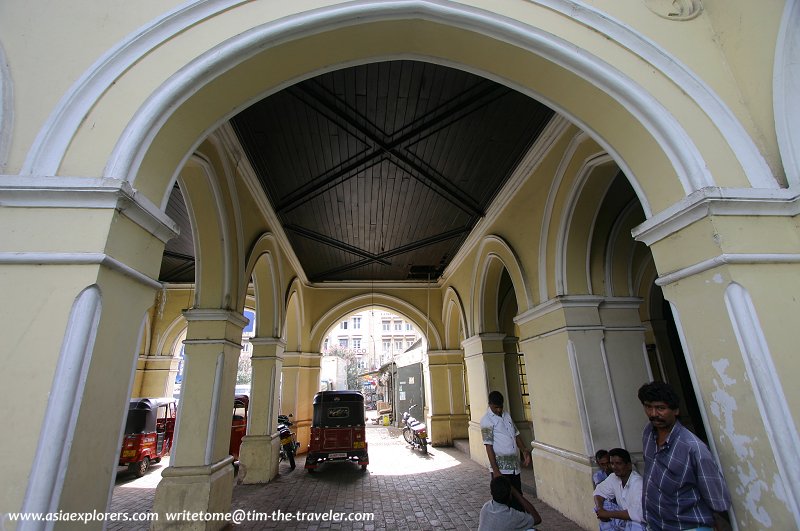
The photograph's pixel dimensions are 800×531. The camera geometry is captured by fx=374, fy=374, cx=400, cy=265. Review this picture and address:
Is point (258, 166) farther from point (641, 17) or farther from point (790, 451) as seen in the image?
point (790, 451)

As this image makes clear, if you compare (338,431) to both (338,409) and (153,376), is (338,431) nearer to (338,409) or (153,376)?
(338,409)

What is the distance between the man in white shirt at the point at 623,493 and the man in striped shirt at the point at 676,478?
0.51 m

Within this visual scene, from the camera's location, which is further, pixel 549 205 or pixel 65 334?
pixel 549 205

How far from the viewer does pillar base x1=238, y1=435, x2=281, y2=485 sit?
6668 mm

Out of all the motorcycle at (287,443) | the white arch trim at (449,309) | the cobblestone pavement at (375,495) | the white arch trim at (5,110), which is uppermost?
the white arch trim at (449,309)

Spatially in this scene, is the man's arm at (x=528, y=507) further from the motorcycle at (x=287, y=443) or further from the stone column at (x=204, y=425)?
the motorcycle at (x=287, y=443)

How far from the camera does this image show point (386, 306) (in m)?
11.1

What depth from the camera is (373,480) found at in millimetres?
6992

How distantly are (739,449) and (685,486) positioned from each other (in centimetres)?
39

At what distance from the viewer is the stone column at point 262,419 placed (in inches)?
265

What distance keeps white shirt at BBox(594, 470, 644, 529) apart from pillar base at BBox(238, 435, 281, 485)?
19.1 ft

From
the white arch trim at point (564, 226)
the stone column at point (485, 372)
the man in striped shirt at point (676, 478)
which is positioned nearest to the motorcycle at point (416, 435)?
the stone column at point (485, 372)

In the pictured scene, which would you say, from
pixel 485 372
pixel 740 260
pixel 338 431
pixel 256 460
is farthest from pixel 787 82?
pixel 256 460

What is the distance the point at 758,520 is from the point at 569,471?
284cm
